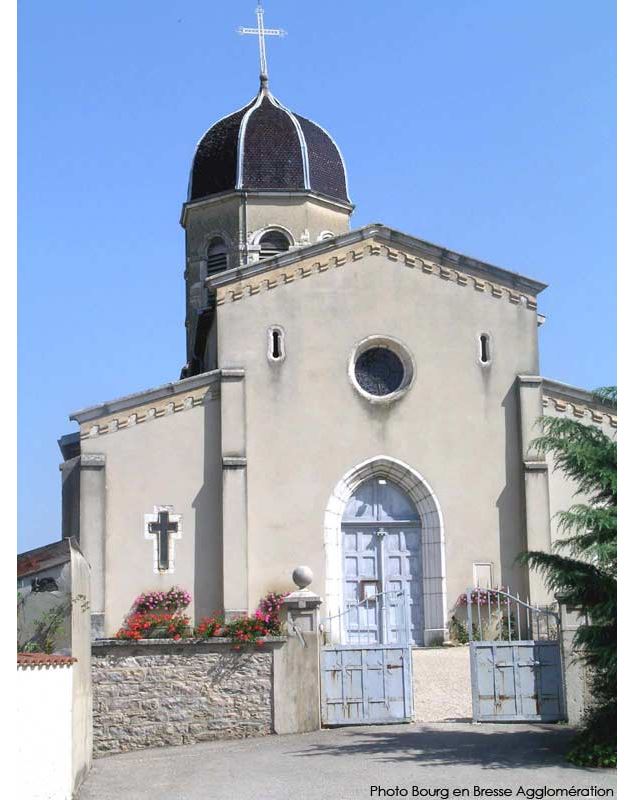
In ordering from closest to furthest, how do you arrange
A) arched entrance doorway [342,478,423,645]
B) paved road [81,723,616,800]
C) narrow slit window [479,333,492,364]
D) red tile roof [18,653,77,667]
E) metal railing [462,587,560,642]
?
red tile roof [18,653,77,667] < paved road [81,723,616,800] < metal railing [462,587,560,642] < arched entrance doorway [342,478,423,645] < narrow slit window [479,333,492,364]

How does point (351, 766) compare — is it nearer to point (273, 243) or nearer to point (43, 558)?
point (43, 558)

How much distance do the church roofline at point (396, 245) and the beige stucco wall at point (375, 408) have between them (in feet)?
0.93

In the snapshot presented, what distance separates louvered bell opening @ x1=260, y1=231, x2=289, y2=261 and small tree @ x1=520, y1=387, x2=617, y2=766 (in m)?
15.5

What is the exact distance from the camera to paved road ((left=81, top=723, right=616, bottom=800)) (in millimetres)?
13656

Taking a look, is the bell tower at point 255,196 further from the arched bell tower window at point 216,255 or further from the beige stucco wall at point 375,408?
the beige stucco wall at point 375,408

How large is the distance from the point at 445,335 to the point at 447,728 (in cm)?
945

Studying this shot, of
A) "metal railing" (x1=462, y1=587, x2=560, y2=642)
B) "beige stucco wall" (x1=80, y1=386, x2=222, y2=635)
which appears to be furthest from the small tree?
"beige stucco wall" (x1=80, y1=386, x2=222, y2=635)

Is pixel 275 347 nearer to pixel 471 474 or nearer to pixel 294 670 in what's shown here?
pixel 471 474

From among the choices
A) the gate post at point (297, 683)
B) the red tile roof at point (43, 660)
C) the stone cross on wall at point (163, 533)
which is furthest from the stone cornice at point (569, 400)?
the red tile roof at point (43, 660)

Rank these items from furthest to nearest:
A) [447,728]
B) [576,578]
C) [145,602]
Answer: [145,602]
[447,728]
[576,578]

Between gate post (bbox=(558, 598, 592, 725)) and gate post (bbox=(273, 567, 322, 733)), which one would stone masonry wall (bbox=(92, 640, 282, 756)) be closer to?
gate post (bbox=(273, 567, 322, 733))
